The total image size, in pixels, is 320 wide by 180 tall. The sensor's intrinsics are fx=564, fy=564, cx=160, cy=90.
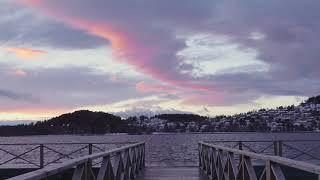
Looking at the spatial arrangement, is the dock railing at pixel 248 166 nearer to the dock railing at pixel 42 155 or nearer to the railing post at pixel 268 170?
the railing post at pixel 268 170

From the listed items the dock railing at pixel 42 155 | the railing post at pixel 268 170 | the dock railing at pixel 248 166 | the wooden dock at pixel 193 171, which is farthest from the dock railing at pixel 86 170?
the dock railing at pixel 42 155

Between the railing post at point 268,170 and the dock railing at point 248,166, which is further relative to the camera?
the railing post at point 268,170

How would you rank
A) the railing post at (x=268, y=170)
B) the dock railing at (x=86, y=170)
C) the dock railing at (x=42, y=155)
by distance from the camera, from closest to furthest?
the dock railing at (x=86, y=170)
the railing post at (x=268, y=170)
the dock railing at (x=42, y=155)

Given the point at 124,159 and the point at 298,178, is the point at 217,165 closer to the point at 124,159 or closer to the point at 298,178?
the point at 124,159

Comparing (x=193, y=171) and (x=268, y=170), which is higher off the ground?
(x=268, y=170)

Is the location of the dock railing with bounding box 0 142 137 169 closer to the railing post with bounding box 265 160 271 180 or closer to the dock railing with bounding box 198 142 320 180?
the dock railing with bounding box 198 142 320 180

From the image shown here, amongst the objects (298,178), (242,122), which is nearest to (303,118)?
(242,122)

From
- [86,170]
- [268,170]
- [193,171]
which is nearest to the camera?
[268,170]

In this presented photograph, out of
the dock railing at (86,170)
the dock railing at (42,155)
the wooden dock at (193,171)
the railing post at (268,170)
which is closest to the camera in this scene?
the dock railing at (86,170)

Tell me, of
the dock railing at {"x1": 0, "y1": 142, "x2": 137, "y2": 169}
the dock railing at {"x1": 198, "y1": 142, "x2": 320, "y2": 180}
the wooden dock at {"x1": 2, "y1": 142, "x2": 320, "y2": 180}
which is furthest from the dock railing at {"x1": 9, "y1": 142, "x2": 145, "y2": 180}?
the dock railing at {"x1": 0, "y1": 142, "x2": 137, "y2": 169}


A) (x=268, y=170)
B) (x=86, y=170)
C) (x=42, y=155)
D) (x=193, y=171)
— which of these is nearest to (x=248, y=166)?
(x=268, y=170)

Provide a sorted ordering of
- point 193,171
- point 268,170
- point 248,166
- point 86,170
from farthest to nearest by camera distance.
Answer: point 193,171 → point 248,166 → point 86,170 → point 268,170

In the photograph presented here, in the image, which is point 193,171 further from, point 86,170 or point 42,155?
point 86,170

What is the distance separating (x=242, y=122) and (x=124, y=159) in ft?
496
